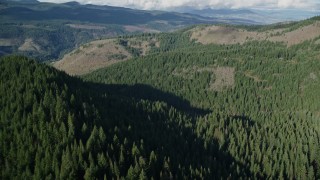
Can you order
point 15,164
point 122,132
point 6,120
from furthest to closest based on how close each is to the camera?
point 122,132
point 6,120
point 15,164

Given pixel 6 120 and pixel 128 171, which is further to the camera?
pixel 6 120

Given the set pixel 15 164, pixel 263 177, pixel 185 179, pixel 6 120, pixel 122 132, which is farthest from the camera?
pixel 263 177

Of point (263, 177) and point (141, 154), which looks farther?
point (263, 177)

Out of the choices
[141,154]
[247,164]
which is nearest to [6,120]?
[141,154]

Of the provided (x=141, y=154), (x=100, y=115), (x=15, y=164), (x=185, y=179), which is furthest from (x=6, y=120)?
(x=185, y=179)

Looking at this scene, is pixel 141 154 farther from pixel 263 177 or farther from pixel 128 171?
pixel 263 177

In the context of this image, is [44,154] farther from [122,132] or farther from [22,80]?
[22,80]

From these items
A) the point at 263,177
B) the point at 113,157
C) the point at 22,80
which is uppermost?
the point at 22,80

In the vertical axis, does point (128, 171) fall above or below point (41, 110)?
below

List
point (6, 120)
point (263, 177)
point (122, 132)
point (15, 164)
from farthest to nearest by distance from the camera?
point (263, 177) → point (122, 132) → point (6, 120) → point (15, 164)
